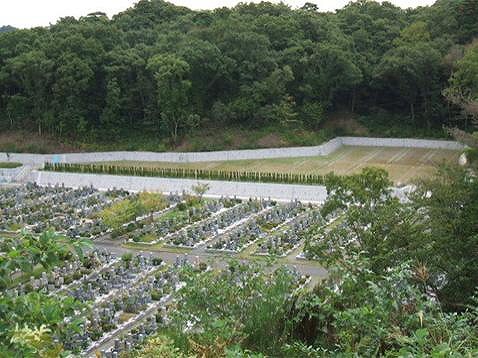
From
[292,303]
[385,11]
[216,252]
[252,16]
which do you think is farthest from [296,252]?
[385,11]

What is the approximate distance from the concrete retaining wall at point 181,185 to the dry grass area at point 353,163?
14.8 feet

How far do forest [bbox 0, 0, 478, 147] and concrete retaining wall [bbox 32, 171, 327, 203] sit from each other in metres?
7.40

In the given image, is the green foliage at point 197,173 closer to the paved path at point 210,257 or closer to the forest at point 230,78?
the paved path at point 210,257

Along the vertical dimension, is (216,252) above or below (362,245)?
below

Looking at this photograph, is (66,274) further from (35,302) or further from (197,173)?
(35,302)

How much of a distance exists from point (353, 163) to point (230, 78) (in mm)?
10430

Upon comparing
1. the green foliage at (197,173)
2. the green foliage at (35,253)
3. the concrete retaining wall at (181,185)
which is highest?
the green foliage at (35,253)

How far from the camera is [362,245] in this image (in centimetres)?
1652

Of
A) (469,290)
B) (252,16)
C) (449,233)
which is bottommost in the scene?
(469,290)

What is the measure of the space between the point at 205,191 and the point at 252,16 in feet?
72.5

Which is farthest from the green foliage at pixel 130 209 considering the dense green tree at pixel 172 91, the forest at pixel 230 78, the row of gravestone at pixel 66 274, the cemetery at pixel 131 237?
the forest at pixel 230 78

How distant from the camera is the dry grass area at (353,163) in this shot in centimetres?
3594

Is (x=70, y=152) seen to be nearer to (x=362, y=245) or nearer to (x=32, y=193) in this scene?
(x=32, y=193)

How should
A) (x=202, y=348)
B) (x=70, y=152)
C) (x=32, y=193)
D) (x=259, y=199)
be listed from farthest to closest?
(x=70, y=152) → (x=32, y=193) → (x=259, y=199) → (x=202, y=348)
